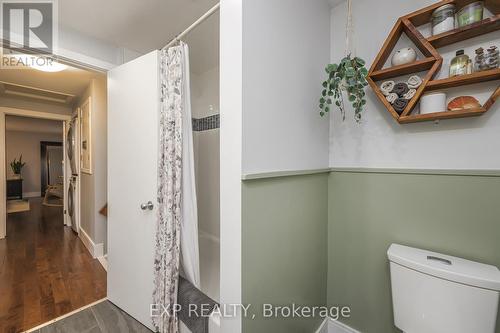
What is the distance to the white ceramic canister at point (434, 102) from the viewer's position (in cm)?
106

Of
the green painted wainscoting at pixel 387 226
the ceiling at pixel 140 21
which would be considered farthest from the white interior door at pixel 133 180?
the green painted wainscoting at pixel 387 226

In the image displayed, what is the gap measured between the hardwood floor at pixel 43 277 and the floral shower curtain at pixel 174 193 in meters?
1.03

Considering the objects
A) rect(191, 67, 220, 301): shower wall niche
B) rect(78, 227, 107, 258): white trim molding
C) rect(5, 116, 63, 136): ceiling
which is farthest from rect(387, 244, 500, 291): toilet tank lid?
rect(5, 116, 63, 136): ceiling

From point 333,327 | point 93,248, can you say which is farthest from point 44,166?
point 333,327

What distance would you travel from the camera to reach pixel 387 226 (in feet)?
4.23

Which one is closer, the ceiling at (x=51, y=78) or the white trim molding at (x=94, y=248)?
the ceiling at (x=51, y=78)

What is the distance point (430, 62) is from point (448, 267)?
3.38 ft

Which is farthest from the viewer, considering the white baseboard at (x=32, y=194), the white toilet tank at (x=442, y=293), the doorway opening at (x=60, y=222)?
the white baseboard at (x=32, y=194)

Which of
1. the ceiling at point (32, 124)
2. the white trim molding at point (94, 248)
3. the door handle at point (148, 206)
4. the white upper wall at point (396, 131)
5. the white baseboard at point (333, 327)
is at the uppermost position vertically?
the ceiling at point (32, 124)

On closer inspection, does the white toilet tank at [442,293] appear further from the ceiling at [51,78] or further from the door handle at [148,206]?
the ceiling at [51,78]

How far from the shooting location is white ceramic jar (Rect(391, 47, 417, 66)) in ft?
3.73

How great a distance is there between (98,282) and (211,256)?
1.17 meters

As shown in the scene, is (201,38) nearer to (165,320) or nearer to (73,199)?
(165,320)

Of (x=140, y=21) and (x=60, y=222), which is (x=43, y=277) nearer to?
(x=60, y=222)
